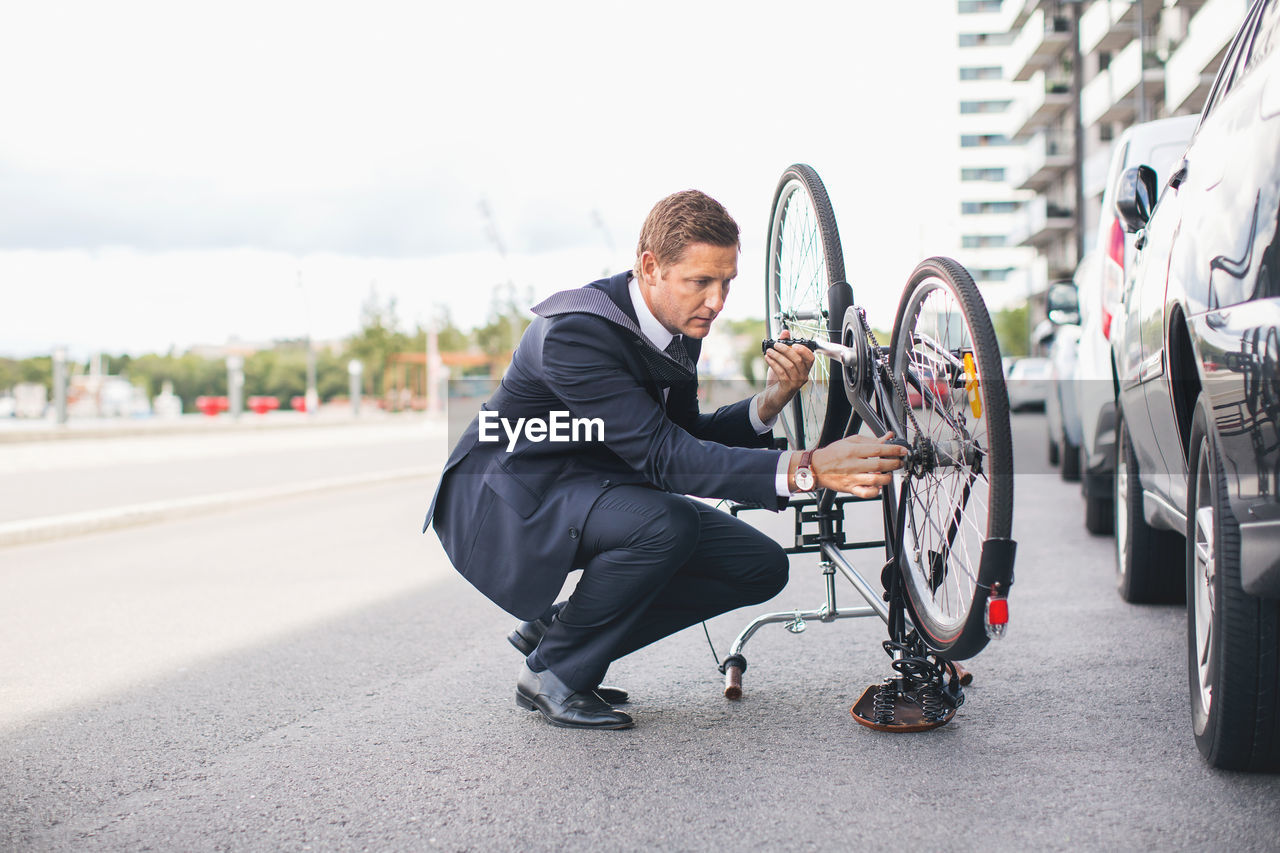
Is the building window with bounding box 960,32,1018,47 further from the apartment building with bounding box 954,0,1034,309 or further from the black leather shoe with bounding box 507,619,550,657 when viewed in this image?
the black leather shoe with bounding box 507,619,550,657

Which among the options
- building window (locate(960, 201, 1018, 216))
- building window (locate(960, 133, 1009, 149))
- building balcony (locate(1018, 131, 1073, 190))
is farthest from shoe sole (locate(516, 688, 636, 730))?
building window (locate(960, 201, 1018, 216))

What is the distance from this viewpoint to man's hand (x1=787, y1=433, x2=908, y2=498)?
2900 millimetres

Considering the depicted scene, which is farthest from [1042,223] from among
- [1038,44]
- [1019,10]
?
[1019,10]

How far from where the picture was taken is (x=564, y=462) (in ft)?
11.5

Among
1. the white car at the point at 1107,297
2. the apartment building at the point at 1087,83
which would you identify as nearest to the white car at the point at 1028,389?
the apartment building at the point at 1087,83

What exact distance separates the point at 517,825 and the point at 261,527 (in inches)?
288

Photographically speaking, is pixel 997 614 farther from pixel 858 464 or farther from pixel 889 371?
pixel 889 371

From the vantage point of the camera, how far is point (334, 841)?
8.32 feet

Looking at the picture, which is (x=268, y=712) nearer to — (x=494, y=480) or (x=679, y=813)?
(x=494, y=480)

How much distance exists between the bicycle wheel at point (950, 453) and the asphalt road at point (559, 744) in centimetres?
37

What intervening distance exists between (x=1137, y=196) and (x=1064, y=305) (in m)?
3.84

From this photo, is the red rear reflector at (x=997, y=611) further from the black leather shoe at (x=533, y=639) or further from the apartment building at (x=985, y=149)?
the apartment building at (x=985, y=149)

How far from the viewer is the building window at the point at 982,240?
113 m

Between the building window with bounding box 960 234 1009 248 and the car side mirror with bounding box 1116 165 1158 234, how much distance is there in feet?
374
